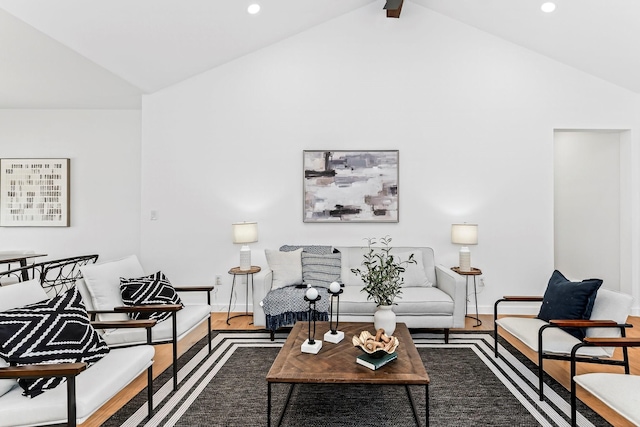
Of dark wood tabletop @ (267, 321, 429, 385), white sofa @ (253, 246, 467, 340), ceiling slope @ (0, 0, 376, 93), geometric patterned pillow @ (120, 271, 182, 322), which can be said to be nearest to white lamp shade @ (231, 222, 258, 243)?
white sofa @ (253, 246, 467, 340)

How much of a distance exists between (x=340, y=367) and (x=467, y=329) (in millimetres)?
2486

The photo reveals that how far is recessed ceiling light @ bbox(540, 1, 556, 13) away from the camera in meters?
3.80

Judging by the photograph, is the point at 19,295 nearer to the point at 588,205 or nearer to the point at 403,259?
the point at 403,259

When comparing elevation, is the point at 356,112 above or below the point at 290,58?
below

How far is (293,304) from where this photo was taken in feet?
12.2

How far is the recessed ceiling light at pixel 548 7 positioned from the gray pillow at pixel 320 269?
135 inches

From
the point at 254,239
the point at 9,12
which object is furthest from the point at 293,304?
the point at 9,12

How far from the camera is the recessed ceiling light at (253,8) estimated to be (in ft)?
13.1

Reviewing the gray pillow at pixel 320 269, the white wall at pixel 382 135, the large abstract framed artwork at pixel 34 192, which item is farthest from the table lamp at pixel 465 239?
the large abstract framed artwork at pixel 34 192

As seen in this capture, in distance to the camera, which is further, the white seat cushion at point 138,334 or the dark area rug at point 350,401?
the white seat cushion at point 138,334

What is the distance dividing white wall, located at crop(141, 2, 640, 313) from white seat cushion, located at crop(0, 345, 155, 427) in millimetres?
2831

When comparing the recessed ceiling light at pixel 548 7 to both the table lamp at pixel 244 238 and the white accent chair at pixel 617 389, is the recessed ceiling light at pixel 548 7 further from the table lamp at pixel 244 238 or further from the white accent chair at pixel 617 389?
the table lamp at pixel 244 238

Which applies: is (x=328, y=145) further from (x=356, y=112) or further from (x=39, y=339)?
(x=39, y=339)

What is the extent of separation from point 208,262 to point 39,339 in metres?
3.02
